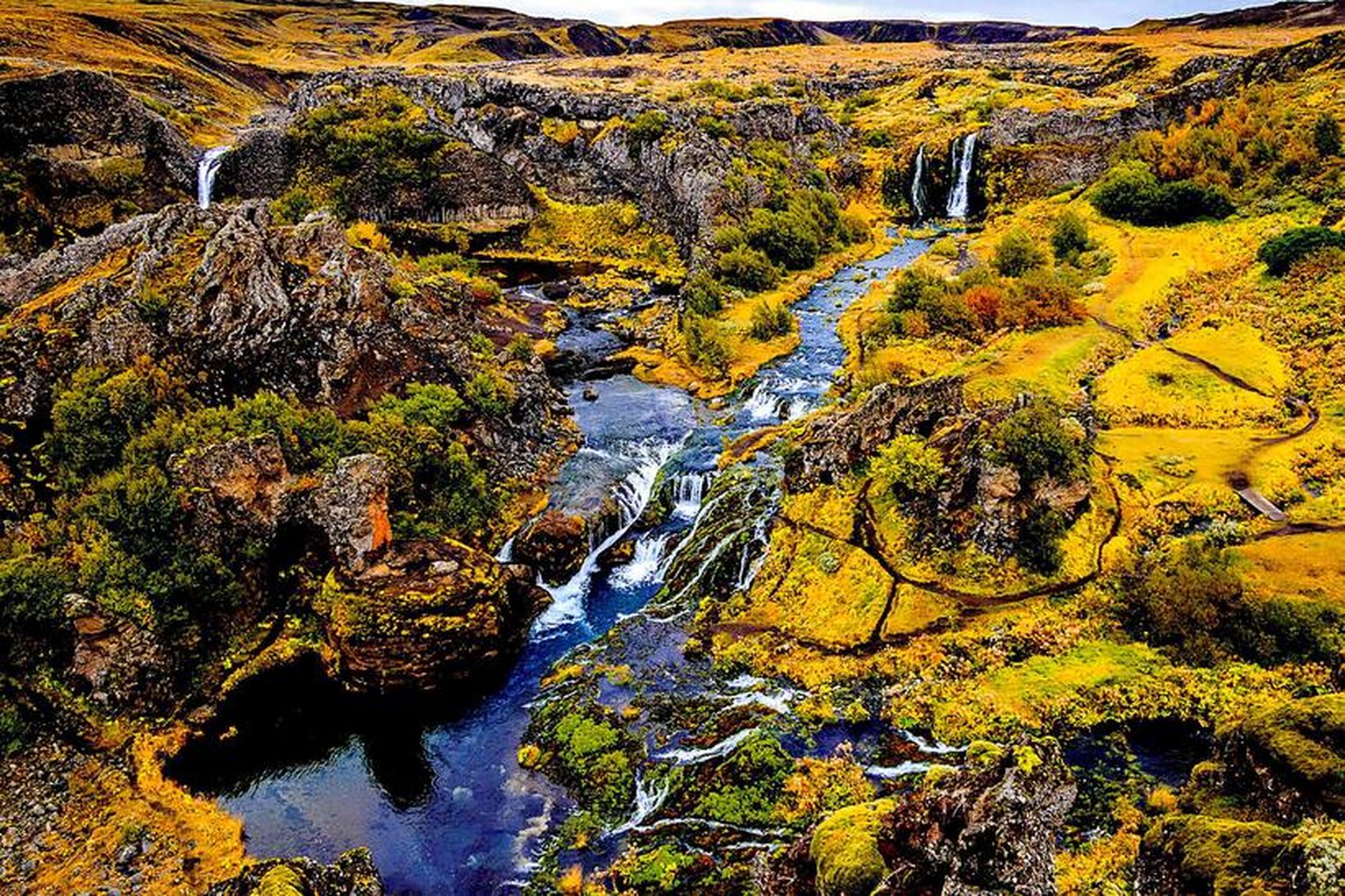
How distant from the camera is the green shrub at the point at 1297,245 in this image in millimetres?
39062

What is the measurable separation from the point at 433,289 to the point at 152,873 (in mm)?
33973

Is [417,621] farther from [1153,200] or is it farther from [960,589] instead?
[1153,200]

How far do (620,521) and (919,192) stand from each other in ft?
214

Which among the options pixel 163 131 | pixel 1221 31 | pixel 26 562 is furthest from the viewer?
pixel 1221 31

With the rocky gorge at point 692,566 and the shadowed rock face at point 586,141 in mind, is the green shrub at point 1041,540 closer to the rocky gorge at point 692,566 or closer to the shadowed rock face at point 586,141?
the rocky gorge at point 692,566

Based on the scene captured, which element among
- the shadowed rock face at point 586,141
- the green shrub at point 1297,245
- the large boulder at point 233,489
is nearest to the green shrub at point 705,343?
the shadowed rock face at point 586,141

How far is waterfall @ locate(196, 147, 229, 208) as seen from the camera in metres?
72.2

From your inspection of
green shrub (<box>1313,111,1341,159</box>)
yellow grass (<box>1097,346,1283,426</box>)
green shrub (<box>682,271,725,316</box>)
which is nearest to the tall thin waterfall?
green shrub (<box>682,271,725,316</box>)

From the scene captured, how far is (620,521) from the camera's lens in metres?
34.6

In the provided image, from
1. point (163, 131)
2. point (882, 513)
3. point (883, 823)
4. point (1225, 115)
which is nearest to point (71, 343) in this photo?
point (882, 513)

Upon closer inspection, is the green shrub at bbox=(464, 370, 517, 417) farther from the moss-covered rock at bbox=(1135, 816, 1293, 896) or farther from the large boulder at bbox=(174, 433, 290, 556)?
the moss-covered rock at bbox=(1135, 816, 1293, 896)

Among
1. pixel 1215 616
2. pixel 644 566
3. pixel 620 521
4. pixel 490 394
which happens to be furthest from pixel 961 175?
pixel 1215 616

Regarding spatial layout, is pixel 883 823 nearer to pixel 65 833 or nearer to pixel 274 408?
pixel 65 833

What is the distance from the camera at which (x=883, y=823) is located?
11539mm
